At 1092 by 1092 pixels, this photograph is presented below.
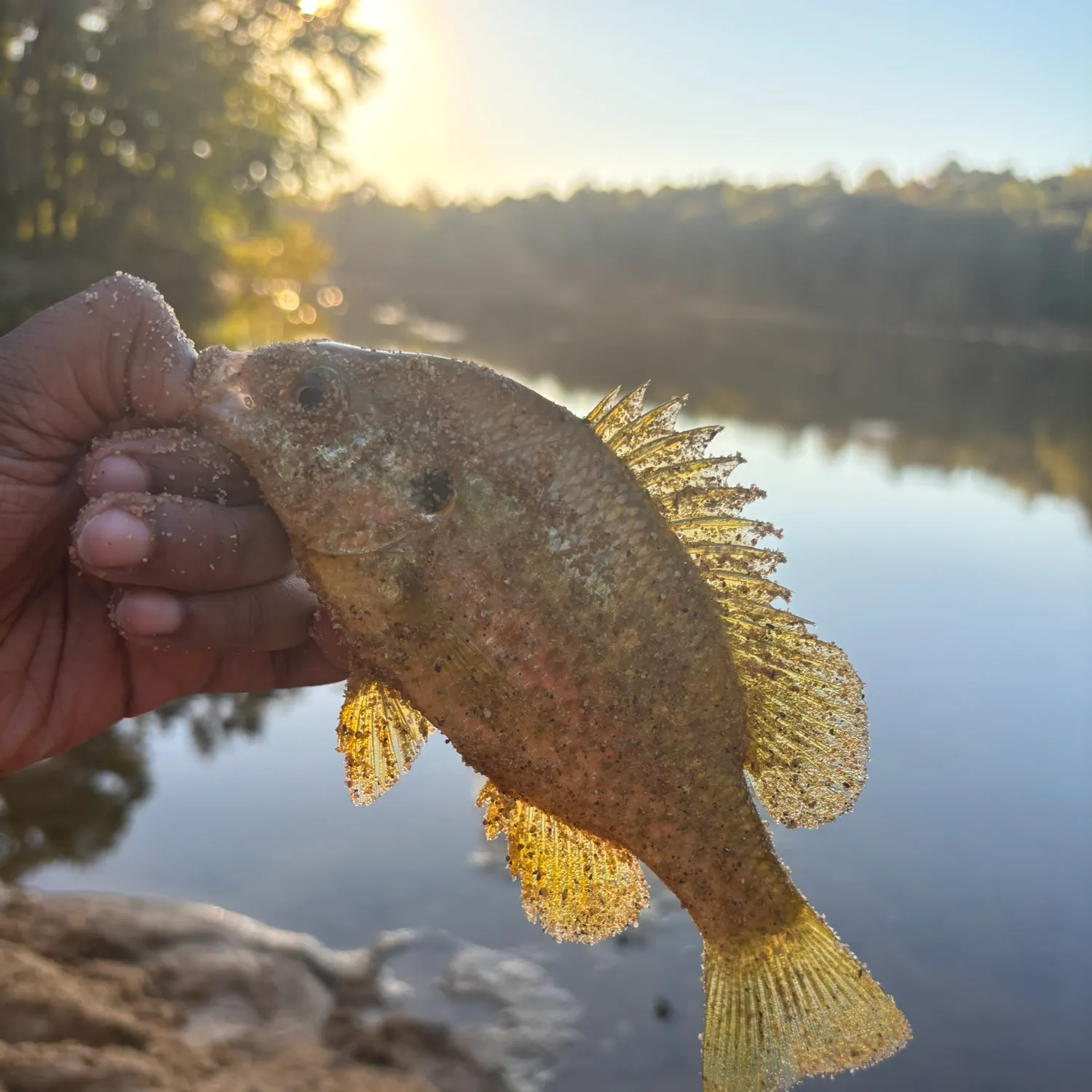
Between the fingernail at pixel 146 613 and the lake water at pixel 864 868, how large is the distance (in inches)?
164

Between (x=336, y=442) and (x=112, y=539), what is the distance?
2.29 ft

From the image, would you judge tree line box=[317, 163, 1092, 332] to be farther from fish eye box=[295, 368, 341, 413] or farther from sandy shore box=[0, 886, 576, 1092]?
fish eye box=[295, 368, 341, 413]

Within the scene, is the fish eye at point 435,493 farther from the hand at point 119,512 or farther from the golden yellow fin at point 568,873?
the golden yellow fin at point 568,873

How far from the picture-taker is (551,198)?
117m

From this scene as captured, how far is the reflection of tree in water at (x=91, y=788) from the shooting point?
675 cm

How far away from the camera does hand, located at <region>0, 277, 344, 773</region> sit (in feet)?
9.00

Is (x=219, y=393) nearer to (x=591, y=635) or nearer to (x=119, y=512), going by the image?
(x=119, y=512)

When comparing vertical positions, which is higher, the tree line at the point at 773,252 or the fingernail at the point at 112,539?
the tree line at the point at 773,252

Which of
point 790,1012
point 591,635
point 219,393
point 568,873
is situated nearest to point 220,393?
point 219,393

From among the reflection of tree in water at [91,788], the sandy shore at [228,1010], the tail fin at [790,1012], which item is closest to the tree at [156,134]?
the reflection of tree in water at [91,788]

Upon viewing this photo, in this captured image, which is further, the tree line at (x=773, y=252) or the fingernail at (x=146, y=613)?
the tree line at (x=773, y=252)

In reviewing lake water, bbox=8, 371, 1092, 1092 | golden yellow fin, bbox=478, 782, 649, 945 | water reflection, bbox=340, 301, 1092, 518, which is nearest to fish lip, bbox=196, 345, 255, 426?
golden yellow fin, bbox=478, 782, 649, 945

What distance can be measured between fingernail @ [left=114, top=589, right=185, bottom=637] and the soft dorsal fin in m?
1.49

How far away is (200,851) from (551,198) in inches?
4686
